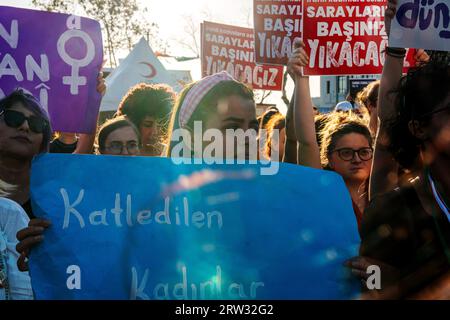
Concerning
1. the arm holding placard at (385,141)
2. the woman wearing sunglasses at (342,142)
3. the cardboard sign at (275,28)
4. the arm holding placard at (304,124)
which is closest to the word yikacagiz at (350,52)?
the cardboard sign at (275,28)

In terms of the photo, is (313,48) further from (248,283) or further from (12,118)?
(248,283)

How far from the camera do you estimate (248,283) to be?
5.86ft

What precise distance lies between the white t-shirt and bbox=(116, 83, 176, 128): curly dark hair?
6.91ft

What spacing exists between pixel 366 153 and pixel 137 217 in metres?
1.49

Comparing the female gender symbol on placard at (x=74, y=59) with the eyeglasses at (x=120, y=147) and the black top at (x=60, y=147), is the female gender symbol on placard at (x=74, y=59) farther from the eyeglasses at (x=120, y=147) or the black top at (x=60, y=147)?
the black top at (x=60, y=147)

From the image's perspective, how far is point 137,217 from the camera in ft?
6.06

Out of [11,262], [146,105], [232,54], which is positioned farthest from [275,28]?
[11,262]

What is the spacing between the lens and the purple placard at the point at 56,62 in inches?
131

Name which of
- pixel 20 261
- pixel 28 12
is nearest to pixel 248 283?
pixel 20 261

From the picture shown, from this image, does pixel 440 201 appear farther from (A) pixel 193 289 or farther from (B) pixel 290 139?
(B) pixel 290 139

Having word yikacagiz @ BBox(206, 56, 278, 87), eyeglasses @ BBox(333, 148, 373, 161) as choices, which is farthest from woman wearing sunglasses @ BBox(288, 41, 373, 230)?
word yikacagiz @ BBox(206, 56, 278, 87)

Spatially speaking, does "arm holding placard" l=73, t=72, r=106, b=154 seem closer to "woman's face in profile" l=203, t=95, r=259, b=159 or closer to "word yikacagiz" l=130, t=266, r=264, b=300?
"woman's face in profile" l=203, t=95, r=259, b=159
